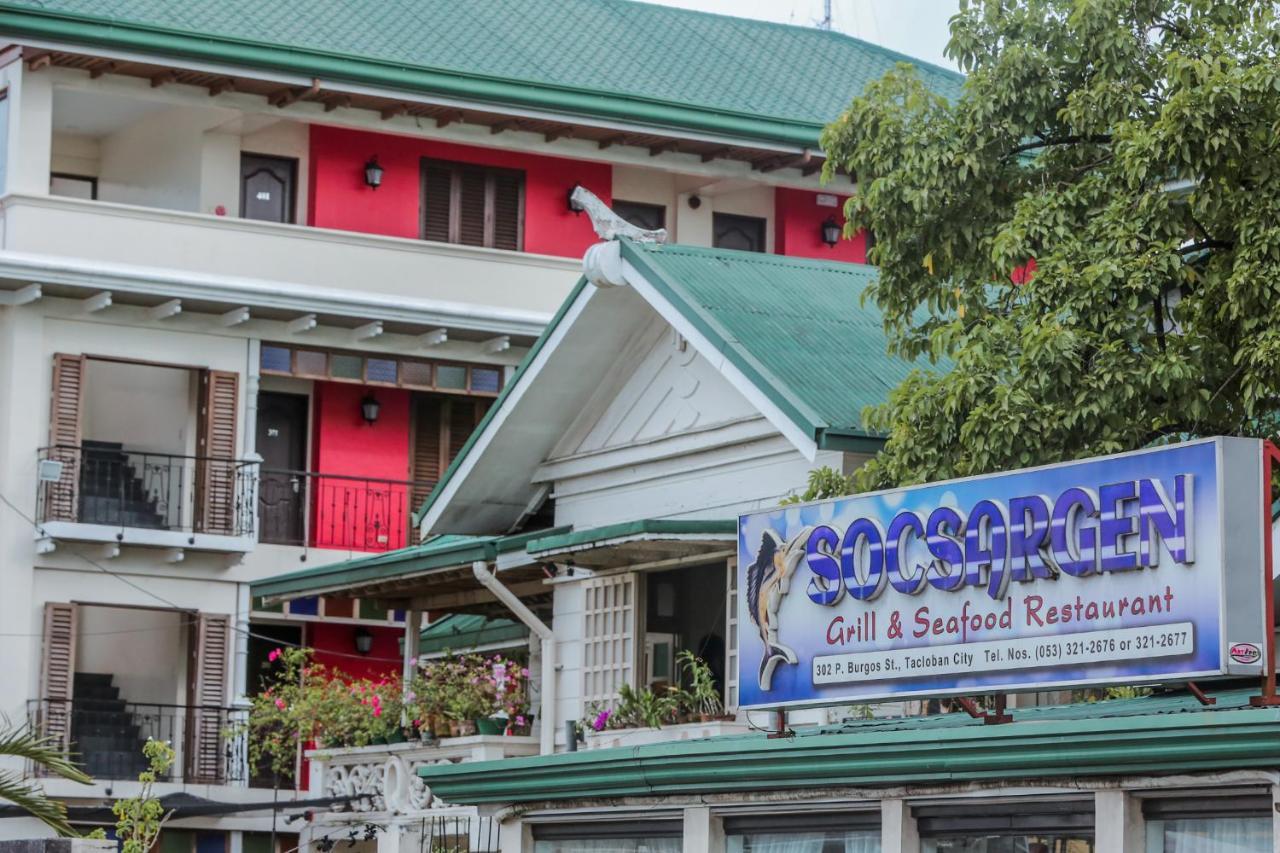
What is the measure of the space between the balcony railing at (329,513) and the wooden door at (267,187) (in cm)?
359

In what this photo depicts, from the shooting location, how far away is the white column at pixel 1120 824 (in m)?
11.8

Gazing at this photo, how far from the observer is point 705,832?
14.4 m

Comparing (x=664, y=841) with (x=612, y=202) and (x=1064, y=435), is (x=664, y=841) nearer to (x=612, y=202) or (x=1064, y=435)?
(x=1064, y=435)

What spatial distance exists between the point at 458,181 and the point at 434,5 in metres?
2.97

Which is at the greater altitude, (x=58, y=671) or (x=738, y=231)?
(x=738, y=231)

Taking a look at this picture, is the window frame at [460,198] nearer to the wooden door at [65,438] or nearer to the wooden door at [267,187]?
the wooden door at [267,187]

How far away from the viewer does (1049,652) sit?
13.1 meters

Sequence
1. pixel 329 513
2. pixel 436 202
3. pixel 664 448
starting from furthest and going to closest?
pixel 436 202
pixel 329 513
pixel 664 448

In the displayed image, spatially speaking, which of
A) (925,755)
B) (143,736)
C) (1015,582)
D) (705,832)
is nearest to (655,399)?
(705,832)

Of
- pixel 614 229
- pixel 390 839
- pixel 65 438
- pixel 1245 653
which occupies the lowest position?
pixel 390 839

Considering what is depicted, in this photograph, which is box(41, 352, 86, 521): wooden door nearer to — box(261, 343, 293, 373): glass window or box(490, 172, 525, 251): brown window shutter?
box(261, 343, 293, 373): glass window

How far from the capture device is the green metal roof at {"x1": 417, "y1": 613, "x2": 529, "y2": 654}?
26.8 m

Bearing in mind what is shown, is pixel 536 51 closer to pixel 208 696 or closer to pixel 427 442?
pixel 427 442

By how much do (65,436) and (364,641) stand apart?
17.5 ft
